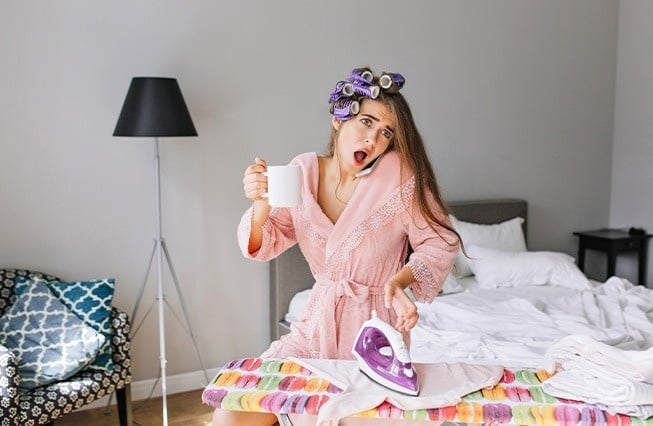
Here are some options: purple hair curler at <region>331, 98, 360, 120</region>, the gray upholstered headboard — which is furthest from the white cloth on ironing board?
the gray upholstered headboard

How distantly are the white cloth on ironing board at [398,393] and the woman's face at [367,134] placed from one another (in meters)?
0.51

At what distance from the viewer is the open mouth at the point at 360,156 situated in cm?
186

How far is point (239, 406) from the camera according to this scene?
153 centimetres

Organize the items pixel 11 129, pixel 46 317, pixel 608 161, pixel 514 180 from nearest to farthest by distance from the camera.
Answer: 1. pixel 46 317
2. pixel 11 129
3. pixel 514 180
4. pixel 608 161

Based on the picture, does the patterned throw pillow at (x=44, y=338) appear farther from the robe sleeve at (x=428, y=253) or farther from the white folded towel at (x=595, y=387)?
the white folded towel at (x=595, y=387)

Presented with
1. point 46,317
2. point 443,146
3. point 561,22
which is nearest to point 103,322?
point 46,317

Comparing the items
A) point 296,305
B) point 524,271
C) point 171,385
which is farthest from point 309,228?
point 524,271

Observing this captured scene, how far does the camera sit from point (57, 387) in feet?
9.27

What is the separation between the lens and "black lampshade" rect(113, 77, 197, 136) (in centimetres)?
310

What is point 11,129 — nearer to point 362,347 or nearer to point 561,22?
point 362,347

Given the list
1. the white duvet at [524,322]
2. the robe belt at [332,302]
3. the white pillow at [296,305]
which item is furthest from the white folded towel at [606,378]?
the white pillow at [296,305]

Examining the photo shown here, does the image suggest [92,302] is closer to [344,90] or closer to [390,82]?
[344,90]

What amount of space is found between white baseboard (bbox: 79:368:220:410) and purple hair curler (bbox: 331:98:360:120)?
227 cm

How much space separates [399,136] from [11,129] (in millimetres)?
2150
